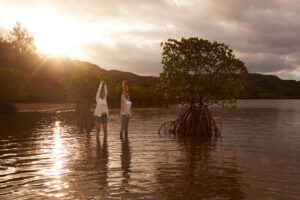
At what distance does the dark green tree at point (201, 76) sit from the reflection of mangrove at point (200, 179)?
6.93 meters

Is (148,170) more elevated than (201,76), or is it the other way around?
(201,76)

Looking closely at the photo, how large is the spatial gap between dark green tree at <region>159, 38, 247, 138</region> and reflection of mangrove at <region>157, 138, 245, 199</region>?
6.93 metres

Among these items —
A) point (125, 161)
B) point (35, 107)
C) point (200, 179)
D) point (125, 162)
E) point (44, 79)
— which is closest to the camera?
point (200, 179)

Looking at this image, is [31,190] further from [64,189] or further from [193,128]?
[193,128]

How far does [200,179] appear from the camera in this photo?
945 centimetres

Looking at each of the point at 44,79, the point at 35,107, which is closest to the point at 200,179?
the point at 35,107

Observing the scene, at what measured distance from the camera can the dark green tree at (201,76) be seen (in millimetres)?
19984

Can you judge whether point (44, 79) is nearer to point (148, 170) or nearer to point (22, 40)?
point (22, 40)

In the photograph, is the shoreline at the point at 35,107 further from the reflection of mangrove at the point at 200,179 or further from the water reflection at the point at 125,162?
the reflection of mangrove at the point at 200,179

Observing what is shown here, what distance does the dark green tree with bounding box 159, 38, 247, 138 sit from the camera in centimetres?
1998

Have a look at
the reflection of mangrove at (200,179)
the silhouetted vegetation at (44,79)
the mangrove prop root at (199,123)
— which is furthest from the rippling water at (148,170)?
the silhouetted vegetation at (44,79)

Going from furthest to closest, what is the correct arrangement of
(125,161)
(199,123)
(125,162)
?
(199,123) → (125,161) → (125,162)

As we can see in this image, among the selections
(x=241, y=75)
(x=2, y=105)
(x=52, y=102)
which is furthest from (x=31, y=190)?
(x=52, y=102)

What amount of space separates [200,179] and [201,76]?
1182cm
